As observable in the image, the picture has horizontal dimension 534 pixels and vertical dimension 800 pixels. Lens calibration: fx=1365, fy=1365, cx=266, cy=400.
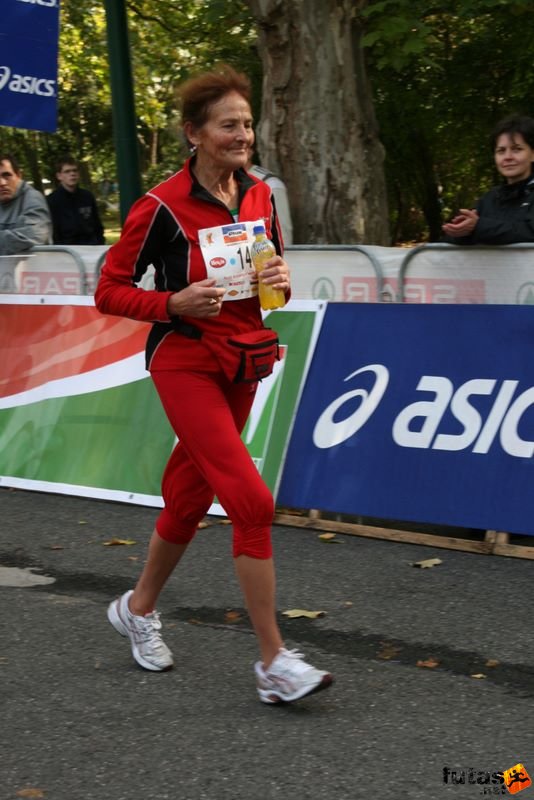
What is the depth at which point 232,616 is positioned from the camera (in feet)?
18.5

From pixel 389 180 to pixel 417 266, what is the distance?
14.0 meters

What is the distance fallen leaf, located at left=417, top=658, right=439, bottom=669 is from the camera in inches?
195

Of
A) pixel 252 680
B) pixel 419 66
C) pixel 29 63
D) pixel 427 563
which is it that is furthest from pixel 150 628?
pixel 419 66

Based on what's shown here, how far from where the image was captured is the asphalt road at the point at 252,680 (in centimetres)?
396

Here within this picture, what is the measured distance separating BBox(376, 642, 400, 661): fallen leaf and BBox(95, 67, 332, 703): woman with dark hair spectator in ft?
2.03

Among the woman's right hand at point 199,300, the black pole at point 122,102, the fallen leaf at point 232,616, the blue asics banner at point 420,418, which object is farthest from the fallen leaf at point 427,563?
the black pole at point 122,102

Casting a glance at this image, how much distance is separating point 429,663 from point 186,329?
1513 millimetres

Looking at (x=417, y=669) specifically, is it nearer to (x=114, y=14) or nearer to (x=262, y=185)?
(x=262, y=185)

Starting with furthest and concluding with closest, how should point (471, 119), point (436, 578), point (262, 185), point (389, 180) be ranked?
point (389, 180) → point (471, 119) → point (436, 578) → point (262, 185)

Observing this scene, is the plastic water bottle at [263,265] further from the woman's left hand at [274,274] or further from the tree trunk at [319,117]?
the tree trunk at [319,117]

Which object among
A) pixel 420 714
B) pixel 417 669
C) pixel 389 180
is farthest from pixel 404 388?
pixel 389 180

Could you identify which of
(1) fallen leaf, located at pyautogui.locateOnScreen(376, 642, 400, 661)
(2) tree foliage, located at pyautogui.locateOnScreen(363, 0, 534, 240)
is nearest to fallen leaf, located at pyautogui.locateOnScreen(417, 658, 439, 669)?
(1) fallen leaf, located at pyautogui.locateOnScreen(376, 642, 400, 661)

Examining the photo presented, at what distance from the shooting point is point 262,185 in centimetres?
488

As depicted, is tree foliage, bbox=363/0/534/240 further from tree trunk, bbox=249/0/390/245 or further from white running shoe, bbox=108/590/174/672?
white running shoe, bbox=108/590/174/672
